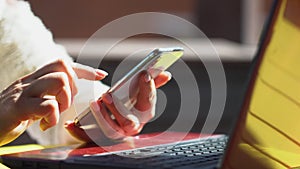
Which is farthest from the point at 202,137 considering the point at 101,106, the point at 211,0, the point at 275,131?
the point at 211,0

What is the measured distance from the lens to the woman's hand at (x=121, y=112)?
78cm

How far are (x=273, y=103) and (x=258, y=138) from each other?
3 cm

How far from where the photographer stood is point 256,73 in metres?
0.54

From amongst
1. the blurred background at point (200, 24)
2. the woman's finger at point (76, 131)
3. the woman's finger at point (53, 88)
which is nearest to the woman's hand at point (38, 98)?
the woman's finger at point (53, 88)

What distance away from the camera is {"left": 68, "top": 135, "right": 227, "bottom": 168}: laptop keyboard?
0.64m

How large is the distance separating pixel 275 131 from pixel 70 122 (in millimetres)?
283

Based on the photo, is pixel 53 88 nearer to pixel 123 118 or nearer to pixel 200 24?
pixel 123 118

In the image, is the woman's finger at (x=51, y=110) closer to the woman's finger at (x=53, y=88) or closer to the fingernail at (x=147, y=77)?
the woman's finger at (x=53, y=88)

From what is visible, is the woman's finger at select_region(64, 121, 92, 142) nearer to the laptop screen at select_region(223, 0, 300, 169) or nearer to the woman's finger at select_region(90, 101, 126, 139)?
the woman's finger at select_region(90, 101, 126, 139)

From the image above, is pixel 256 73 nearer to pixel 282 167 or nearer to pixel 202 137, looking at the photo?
pixel 282 167

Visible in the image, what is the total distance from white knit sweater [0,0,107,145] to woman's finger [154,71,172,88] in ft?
0.19

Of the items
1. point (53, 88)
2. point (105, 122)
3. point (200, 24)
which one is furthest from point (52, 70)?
point (200, 24)

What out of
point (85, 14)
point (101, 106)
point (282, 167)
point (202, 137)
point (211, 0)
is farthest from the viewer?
point (85, 14)

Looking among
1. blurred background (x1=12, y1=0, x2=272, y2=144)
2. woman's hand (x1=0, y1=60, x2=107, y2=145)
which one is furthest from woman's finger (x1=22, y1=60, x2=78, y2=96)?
blurred background (x1=12, y1=0, x2=272, y2=144)
